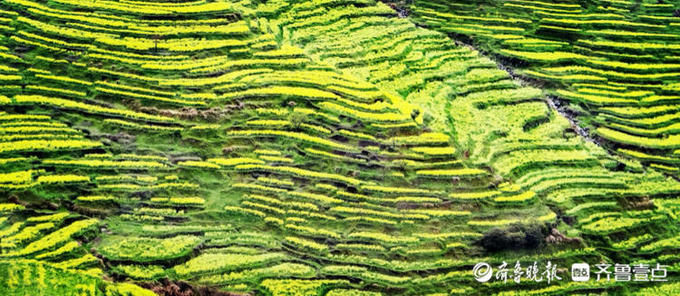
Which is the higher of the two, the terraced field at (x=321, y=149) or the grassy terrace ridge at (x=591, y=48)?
the grassy terrace ridge at (x=591, y=48)

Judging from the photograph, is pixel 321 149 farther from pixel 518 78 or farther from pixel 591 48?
pixel 591 48

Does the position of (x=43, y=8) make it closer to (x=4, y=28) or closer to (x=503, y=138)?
(x=4, y=28)

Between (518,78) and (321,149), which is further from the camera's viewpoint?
(518,78)

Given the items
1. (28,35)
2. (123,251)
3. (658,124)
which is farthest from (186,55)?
(658,124)

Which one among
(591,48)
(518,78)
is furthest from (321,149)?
(591,48)

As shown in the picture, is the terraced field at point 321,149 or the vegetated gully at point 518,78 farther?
the vegetated gully at point 518,78

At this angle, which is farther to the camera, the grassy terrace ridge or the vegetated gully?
the grassy terrace ridge

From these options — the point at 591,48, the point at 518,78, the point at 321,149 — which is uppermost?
the point at 591,48

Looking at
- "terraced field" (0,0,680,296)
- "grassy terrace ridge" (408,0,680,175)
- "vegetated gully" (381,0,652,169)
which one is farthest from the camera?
"grassy terrace ridge" (408,0,680,175)
